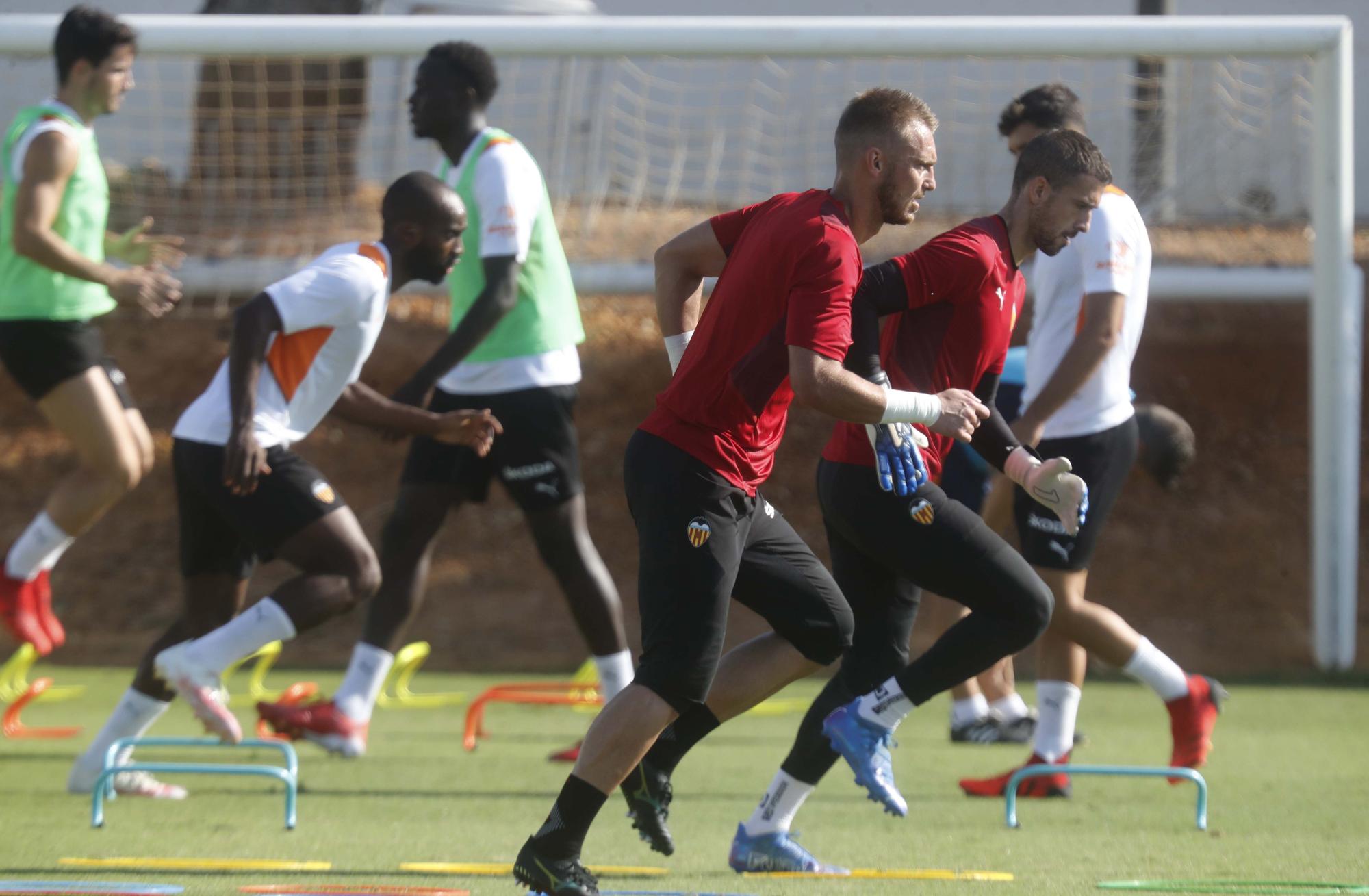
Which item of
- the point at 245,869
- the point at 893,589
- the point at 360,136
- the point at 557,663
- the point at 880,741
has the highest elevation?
the point at 360,136

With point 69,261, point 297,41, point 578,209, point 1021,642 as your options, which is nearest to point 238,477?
point 69,261

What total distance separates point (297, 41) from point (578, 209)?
3.27 m

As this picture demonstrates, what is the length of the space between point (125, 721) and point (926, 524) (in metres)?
2.75

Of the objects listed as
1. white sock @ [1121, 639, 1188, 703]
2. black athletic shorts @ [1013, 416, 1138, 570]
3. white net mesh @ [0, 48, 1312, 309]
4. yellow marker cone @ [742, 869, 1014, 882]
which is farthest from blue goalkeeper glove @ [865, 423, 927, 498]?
white net mesh @ [0, 48, 1312, 309]

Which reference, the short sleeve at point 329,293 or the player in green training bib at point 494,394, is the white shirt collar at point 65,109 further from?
the short sleeve at point 329,293

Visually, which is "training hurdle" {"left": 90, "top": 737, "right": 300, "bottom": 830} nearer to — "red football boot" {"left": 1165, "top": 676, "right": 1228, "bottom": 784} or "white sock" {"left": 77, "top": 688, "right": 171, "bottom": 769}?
"white sock" {"left": 77, "top": 688, "right": 171, "bottom": 769}

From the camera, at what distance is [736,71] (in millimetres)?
10938

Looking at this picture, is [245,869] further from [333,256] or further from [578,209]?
[578,209]

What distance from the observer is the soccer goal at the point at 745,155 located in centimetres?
891

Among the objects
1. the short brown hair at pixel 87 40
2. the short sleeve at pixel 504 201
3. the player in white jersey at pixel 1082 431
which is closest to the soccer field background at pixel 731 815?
the player in white jersey at pixel 1082 431

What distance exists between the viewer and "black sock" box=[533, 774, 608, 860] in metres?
3.63

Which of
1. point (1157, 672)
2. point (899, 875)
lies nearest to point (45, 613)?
point (899, 875)

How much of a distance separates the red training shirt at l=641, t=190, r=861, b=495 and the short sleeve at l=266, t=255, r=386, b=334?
150cm

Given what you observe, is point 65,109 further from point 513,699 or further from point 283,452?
point 513,699
